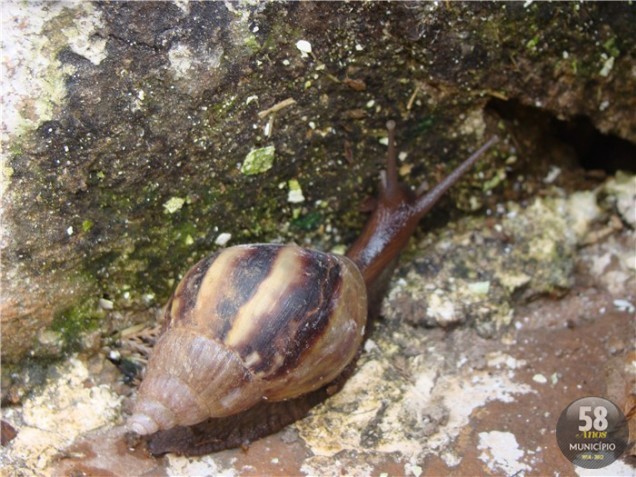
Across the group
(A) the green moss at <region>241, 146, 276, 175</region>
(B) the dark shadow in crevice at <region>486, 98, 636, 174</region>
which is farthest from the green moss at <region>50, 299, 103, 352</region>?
(B) the dark shadow in crevice at <region>486, 98, 636, 174</region>

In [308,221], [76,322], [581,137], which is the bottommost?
[76,322]

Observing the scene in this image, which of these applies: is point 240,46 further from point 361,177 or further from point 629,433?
point 629,433

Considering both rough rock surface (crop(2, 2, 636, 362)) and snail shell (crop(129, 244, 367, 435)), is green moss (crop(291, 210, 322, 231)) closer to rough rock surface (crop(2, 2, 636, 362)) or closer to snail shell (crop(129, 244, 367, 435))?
rough rock surface (crop(2, 2, 636, 362))

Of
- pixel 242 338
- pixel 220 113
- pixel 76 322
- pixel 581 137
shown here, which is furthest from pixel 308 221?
pixel 581 137

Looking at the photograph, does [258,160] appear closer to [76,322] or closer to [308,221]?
[308,221]

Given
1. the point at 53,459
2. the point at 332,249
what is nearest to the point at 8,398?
the point at 53,459

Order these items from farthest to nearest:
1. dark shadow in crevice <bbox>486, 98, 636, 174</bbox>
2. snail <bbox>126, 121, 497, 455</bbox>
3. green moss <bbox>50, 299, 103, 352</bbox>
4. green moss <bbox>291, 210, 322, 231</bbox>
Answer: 1. dark shadow in crevice <bbox>486, 98, 636, 174</bbox>
2. green moss <bbox>291, 210, 322, 231</bbox>
3. green moss <bbox>50, 299, 103, 352</bbox>
4. snail <bbox>126, 121, 497, 455</bbox>

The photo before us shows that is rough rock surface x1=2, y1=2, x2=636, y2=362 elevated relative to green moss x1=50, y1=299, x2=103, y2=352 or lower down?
elevated

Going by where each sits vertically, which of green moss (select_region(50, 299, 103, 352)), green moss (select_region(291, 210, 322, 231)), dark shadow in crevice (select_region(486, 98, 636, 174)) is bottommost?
green moss (select_region(50, 299, 103, 352))

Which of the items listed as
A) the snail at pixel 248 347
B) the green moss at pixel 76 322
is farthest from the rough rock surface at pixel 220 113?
the snail at pixel 248 347
